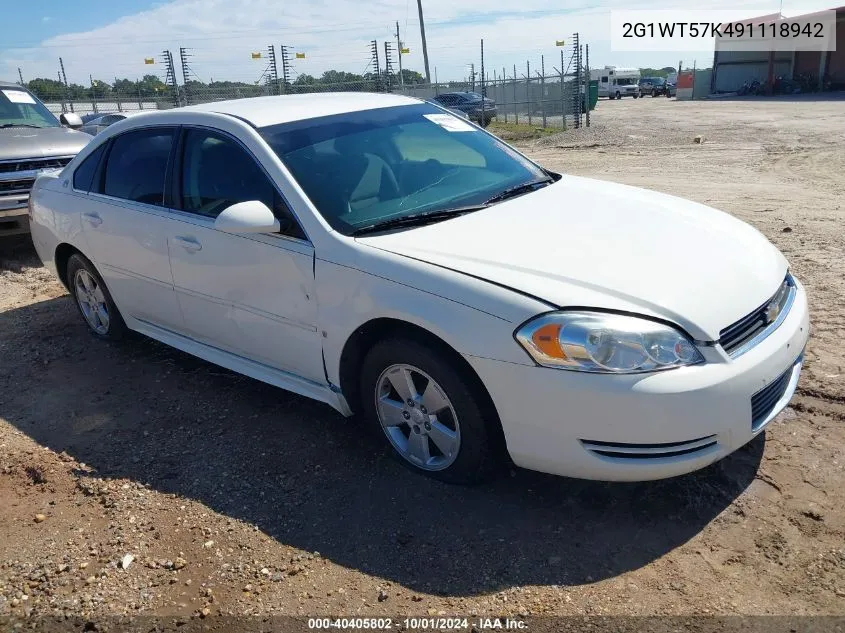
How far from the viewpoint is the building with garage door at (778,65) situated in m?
41.1

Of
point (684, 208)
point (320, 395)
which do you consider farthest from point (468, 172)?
point (320, 395)

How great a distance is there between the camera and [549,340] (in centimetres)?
271

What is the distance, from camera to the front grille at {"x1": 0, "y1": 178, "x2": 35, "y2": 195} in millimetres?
7995

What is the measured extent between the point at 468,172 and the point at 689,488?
2.02 metres

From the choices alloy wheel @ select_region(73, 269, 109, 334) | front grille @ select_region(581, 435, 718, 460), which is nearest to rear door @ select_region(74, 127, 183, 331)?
alloy wheel @ select_region(73, 269, 109, 334)

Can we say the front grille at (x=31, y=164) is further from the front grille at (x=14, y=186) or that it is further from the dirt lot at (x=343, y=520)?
the dirt lot at (x=343, y=520)

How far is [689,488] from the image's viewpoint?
312 cm

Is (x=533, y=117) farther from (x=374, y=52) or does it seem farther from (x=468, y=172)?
(x=468, y=172)

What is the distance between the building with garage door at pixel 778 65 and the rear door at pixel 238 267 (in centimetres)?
4536

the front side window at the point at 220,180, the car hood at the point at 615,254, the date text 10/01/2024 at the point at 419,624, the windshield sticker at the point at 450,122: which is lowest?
the date text 10/01/2024 at the point at 419,624

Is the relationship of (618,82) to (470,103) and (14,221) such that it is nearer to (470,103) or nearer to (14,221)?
(470,103)

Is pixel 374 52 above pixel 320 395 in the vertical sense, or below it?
above

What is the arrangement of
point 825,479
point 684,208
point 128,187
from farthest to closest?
1. point 128,187
2. point 684,208
3. point 825,479

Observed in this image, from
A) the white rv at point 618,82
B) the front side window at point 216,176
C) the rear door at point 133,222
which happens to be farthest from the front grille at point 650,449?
the white rv at point 618,82
